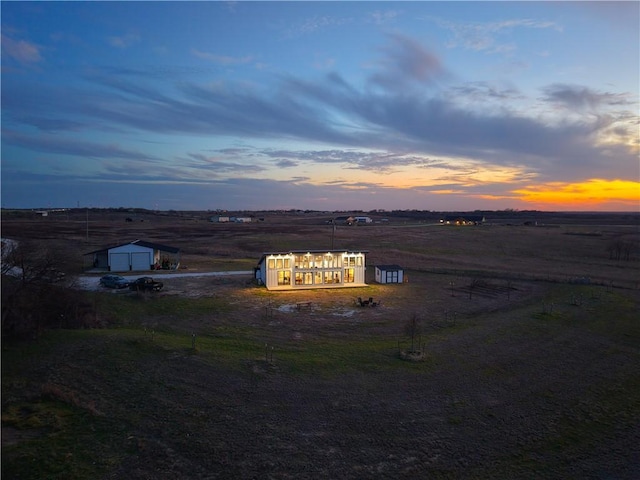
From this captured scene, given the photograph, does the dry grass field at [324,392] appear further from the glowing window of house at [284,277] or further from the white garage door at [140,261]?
the white garage door at [140,261]

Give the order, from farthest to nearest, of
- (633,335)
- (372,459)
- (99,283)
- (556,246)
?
(556,246), (99,283), (633,335), (372,459)

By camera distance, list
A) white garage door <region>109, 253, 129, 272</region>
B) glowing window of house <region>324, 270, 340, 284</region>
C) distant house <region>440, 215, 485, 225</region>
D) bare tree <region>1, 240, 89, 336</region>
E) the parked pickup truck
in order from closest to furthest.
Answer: bare tree <region>1, 240, 89, 336</region>, the parked pickup truck, glowing window of house <region>324, 270, 340, 284</region>, white garage door <region>109, 253, 129, 272</region>, distant house <region>440, 215, 485, 225</region>

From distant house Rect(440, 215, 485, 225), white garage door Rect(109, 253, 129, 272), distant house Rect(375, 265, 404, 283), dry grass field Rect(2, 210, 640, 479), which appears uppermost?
distant house Rect(440, 215, 485, 225)

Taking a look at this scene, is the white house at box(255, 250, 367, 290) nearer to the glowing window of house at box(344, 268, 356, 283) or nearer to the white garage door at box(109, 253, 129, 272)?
the glowing window of house at box(344, 268, 356, 283)

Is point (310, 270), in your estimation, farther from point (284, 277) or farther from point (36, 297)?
point (36, 297)

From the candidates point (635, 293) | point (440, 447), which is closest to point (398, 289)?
point (635, 293)

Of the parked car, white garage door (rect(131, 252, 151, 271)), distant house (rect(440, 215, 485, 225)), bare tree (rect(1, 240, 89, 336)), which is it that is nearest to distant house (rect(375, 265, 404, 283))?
the parked car

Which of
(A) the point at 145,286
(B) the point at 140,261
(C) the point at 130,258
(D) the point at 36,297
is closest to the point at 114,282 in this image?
(A) the point at 145,286

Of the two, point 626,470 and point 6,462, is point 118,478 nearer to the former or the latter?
point 6,462
